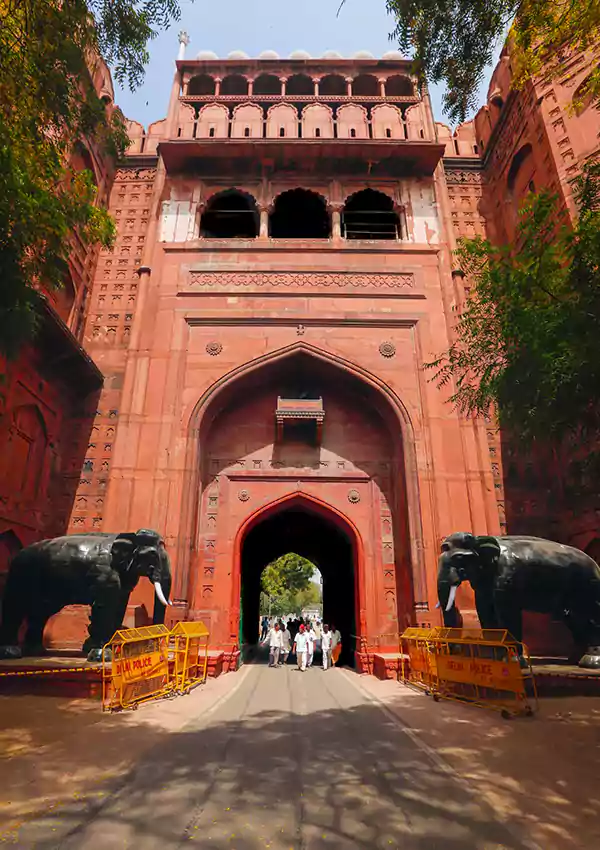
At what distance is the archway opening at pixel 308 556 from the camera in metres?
14.6

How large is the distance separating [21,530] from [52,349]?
3.74 meters

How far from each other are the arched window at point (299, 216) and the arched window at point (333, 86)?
3.81 metres

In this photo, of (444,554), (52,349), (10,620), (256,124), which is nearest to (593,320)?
(444,554)

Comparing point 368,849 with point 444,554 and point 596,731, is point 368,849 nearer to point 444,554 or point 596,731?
point 596,731

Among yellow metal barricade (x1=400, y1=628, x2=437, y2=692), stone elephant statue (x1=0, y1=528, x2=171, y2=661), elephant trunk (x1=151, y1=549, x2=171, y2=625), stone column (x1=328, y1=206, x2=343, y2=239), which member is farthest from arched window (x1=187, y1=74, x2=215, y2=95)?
yellow metal barricade (x1=400, y1=628, x2=437, y2=692)

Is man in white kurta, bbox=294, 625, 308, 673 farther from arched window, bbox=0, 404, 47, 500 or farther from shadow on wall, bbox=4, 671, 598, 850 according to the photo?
arched window, bbox=0, 404, 47, 500

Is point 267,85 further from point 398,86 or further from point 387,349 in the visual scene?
point 387,349

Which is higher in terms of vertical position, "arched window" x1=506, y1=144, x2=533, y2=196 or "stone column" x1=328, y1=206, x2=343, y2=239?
"arched window" x1=506, y1=144, x2=533, y2=196

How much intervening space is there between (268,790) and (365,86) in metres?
18.4

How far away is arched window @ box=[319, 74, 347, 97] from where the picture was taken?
15.1m

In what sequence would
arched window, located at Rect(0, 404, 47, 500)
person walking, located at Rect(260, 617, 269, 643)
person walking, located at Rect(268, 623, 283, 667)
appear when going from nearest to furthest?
arched window, located at Rect(0, 404, 47, 500)
person walking, located at Rect(268, 623, 283, 667)
person walking, located at Rect(260, 617, 269, 643)

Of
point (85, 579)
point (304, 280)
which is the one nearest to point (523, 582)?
point (85, 579)

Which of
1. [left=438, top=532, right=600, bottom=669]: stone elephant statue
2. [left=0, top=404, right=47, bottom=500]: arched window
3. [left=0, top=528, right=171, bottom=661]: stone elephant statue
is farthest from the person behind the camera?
[left=0, top=404, right=47, bottom=500]: arched window

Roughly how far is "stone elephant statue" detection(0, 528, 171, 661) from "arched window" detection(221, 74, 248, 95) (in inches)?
581
